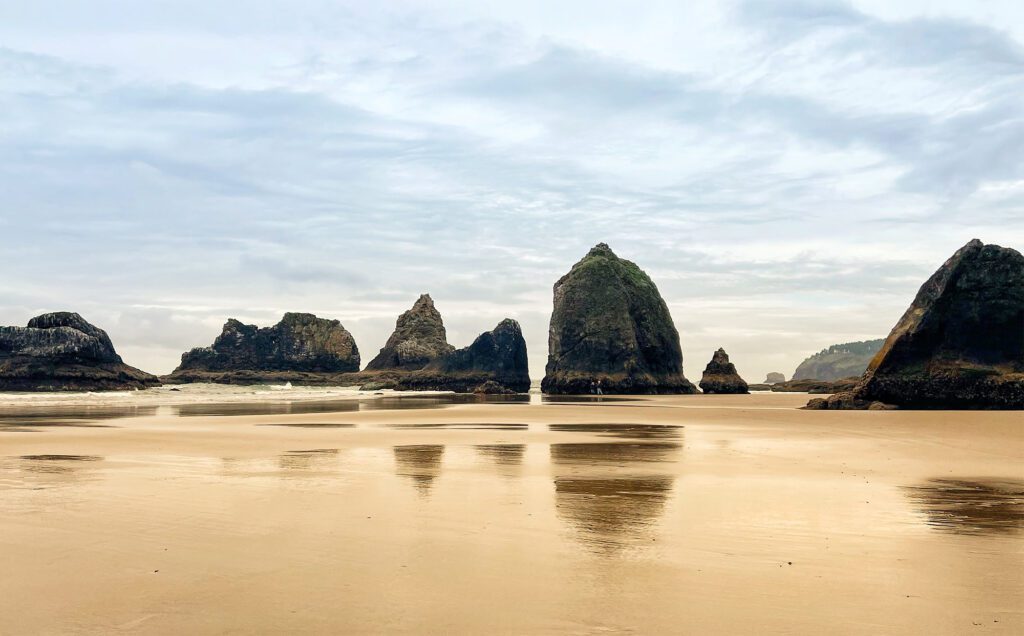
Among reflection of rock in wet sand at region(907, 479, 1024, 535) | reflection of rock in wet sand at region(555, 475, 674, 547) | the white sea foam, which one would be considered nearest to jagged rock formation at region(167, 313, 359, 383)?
the white sea foam

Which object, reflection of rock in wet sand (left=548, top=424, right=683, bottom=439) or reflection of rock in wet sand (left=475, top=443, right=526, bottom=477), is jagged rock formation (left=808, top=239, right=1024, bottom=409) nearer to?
reflection of rock in wet sand (left=548, top=424, right=683, bottom=439)

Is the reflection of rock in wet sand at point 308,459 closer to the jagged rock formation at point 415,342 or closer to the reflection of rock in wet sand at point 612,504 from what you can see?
the reflection of rock in wet sand at point 612,504

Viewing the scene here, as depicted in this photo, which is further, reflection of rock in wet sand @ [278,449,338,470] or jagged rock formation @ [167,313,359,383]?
jagged rock formation @ [167,313,359,383]

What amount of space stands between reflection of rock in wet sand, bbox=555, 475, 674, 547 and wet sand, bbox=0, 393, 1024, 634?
5 cm

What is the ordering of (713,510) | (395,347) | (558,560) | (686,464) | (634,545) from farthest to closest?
(395,347) < (686,464) < (713,510) < (634,545) < (558,560)

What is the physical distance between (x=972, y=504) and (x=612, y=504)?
4.50 metres

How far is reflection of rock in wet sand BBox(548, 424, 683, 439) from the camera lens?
20328 millimetres

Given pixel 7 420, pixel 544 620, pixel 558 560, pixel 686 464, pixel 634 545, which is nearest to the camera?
pixel 544 620

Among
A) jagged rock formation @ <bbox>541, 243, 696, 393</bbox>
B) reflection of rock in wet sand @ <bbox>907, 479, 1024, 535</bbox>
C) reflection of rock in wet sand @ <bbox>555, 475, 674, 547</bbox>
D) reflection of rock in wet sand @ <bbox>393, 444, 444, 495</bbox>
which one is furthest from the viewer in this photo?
jagged rock formation @ <bbox>541, 243, 696, 393</bbox>

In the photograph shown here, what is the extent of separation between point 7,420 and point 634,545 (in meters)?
28.4

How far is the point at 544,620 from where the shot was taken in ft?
15.1

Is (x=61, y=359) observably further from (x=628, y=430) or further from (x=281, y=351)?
(x=628, y=430)

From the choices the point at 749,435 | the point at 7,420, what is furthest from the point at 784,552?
the point at 7,420

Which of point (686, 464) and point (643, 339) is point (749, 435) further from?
point (643, 339)
